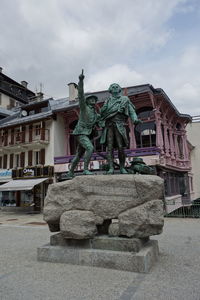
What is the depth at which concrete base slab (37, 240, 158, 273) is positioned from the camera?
162 inches

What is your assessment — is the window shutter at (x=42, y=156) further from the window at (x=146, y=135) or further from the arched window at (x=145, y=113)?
the arched window at (x=145, y=113)

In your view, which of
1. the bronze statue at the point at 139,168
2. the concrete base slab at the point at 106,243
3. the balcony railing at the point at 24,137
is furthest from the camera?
the balcony railing at the point at 24,137

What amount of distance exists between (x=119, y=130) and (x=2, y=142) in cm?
2172

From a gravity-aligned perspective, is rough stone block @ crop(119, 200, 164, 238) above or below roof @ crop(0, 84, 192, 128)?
below

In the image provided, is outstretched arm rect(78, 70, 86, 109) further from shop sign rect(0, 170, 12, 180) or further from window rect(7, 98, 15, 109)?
window rect(7, 98, 15, 109)

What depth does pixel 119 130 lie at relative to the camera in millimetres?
5586

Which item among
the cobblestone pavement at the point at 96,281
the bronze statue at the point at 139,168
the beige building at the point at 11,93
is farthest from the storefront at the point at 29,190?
the beige building at the point at 11,93

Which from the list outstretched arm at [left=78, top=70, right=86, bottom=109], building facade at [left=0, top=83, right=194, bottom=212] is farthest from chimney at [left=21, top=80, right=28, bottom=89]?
outstretched arm at [left=78, top=70, right=86, bottom=109]

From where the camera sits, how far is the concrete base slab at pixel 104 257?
13.5 feet

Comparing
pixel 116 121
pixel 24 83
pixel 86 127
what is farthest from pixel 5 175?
pixel 24 83

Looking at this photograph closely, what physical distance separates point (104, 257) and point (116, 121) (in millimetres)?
3091

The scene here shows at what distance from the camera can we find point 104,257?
4.37 meters

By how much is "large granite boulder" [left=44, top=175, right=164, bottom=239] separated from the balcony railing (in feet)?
55.6

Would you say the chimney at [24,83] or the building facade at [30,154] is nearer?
the building facade at [30,154]
